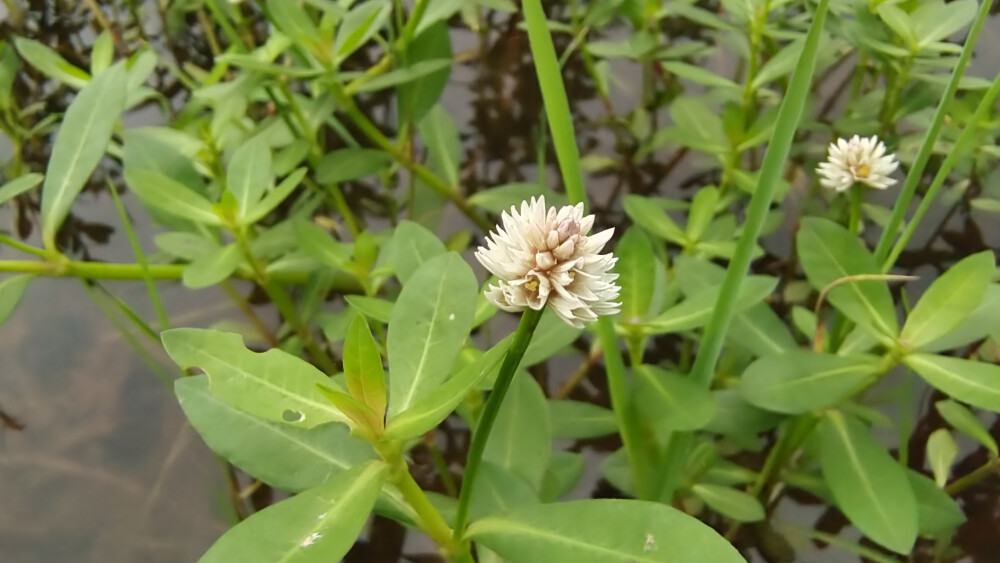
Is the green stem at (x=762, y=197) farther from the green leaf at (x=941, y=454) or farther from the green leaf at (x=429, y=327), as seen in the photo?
the green leaf at (x=941, y=454)

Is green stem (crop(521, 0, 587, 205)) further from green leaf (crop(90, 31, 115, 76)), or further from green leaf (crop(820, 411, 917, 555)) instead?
green leaf (crop(90, 31, 115, 76))

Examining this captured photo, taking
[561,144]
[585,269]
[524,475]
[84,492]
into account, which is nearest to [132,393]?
[84,492]

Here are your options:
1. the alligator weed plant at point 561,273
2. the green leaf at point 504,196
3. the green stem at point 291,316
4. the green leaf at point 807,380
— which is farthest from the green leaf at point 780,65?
the green stem at point 291,316

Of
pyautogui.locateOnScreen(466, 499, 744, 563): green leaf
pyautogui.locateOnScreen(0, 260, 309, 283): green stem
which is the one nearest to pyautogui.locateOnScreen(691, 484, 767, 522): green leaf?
pyautogui.locateOnScreen(466, 499, 744, 563): green leaf

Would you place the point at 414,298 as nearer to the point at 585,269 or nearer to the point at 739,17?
the point at 585,269

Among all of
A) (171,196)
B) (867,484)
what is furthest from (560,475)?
(171,196)

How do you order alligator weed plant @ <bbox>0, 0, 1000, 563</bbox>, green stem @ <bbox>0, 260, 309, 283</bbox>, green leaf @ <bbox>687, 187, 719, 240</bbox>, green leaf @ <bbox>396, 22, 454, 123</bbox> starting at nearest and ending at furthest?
→ alligator weed plant @ <bbox>0, 0, 1000, 563</bbox>, green stem @ <bbox>0, 260, 309, 283</bbox>, green leaf @ <bbox>687, 187, 719, 240</bbox>, green leaf @ <bbox>396, 22, 454, 123</bbox>

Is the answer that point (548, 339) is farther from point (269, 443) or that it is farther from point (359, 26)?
point (359, 26)
